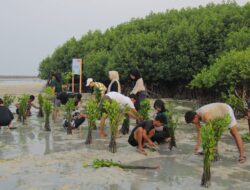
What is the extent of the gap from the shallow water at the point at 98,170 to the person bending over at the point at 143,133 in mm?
195

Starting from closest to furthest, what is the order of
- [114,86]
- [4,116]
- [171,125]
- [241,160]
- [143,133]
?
[241,160]
[143,133]
[171,125]
[4,116]
[114,86]

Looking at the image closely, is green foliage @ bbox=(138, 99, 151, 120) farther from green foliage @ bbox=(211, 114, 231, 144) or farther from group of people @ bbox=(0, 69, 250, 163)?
green foliage @ bbox=(211, 114, 231, 144)

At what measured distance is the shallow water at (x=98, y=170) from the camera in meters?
6.82

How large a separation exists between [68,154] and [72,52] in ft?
91.2

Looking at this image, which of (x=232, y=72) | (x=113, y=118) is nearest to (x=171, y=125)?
(x=113, y=118)

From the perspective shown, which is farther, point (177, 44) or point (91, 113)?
point (177, 44)

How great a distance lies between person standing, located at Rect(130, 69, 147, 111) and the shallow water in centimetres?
152

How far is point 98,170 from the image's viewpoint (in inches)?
298

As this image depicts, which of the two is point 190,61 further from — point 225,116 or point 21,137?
point 225,116

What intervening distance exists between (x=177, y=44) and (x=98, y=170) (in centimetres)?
1818

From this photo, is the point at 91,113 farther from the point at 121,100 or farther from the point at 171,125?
the point at 171,125

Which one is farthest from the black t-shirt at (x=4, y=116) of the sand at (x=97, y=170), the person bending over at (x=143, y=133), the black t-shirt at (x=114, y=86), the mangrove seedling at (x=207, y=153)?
the mangrove seedling at (x=207, y=153)

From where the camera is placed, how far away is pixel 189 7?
30.1 m

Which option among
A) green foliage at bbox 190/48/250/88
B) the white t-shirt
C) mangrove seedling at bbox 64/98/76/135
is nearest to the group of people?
the white t-shirt
